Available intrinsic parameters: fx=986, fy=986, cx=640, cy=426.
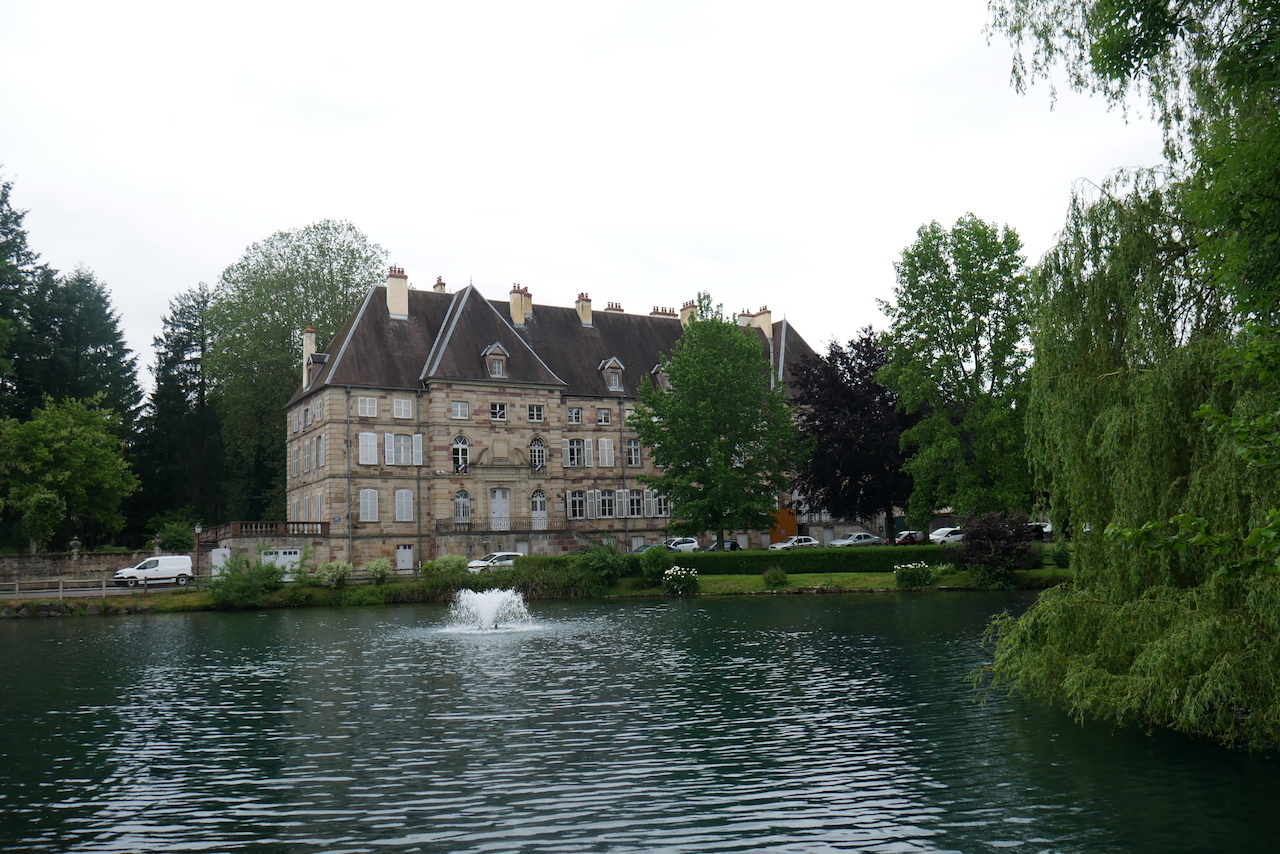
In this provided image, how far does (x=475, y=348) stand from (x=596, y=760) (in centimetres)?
4540

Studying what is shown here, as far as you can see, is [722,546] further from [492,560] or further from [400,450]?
[400,450]

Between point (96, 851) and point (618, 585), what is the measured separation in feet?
114

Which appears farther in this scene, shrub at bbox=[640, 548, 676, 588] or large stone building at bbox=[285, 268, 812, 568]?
large stone building at bbox=[285, 268, 812, 568]

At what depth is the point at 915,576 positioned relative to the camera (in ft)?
126

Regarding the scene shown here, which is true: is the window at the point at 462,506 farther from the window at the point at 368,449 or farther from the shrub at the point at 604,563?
the shrub at the point at 604,563

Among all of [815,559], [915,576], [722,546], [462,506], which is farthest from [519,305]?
[915,576]

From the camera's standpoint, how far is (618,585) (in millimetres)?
43406

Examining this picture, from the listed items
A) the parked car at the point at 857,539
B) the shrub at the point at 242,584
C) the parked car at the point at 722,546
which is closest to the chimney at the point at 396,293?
the shrub at the point at 242,584

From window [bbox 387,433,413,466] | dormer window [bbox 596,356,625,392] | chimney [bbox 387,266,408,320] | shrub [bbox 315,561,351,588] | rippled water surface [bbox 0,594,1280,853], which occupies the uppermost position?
chimney [bbox 387,266,408,320]

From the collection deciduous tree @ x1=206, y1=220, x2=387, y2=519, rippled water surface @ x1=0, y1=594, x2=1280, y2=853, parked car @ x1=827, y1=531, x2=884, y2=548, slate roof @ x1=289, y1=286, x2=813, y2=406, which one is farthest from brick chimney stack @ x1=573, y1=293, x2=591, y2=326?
rippled water surface @ x1=0, y1=594, x2=1280, y2=853

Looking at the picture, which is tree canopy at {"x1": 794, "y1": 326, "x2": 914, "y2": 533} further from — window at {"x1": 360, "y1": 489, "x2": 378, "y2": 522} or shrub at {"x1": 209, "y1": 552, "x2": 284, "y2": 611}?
shrub at {"x1": 209, "y1": 552, "x2": 284, "y2": 611}

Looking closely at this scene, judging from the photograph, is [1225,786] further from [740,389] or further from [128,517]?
[128,517]

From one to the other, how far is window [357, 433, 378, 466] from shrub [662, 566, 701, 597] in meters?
19.0

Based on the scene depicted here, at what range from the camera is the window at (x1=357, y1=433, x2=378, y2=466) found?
52.2 metres
